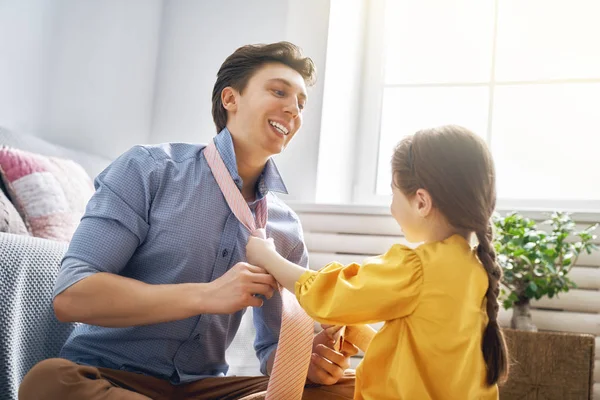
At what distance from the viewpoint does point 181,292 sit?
1.18 meters

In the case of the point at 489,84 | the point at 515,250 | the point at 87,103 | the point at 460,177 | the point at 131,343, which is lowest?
the point at 131,343

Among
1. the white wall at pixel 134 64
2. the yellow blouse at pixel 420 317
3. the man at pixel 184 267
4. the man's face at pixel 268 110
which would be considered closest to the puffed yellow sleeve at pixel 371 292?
the yellow blouse at pixel 420 317

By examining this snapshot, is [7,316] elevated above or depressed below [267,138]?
below

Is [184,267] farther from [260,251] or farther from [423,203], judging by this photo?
[423,203]

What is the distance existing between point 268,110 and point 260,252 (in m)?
0.40

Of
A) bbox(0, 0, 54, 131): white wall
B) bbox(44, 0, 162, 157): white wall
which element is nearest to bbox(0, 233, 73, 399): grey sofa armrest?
bbox(0, 0, 54, 131): white wall

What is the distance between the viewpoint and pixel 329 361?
137cm

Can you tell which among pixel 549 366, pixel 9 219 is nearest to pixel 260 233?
pixel 9 219

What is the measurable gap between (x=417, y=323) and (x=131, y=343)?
0.58 metres

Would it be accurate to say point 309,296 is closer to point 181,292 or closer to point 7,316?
point 181,292

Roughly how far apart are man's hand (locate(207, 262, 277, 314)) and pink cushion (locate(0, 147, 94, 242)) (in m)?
0.77

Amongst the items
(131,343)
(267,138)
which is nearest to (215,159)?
(267,138)

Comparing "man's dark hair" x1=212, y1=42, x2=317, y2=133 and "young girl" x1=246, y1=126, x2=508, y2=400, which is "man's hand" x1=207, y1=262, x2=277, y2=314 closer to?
"young girl" x1=246, y1=126, x2=508, y2=400

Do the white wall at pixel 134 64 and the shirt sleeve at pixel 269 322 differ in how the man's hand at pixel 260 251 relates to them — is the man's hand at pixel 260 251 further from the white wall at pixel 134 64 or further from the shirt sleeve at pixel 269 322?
the white wall at pixel 134 64
